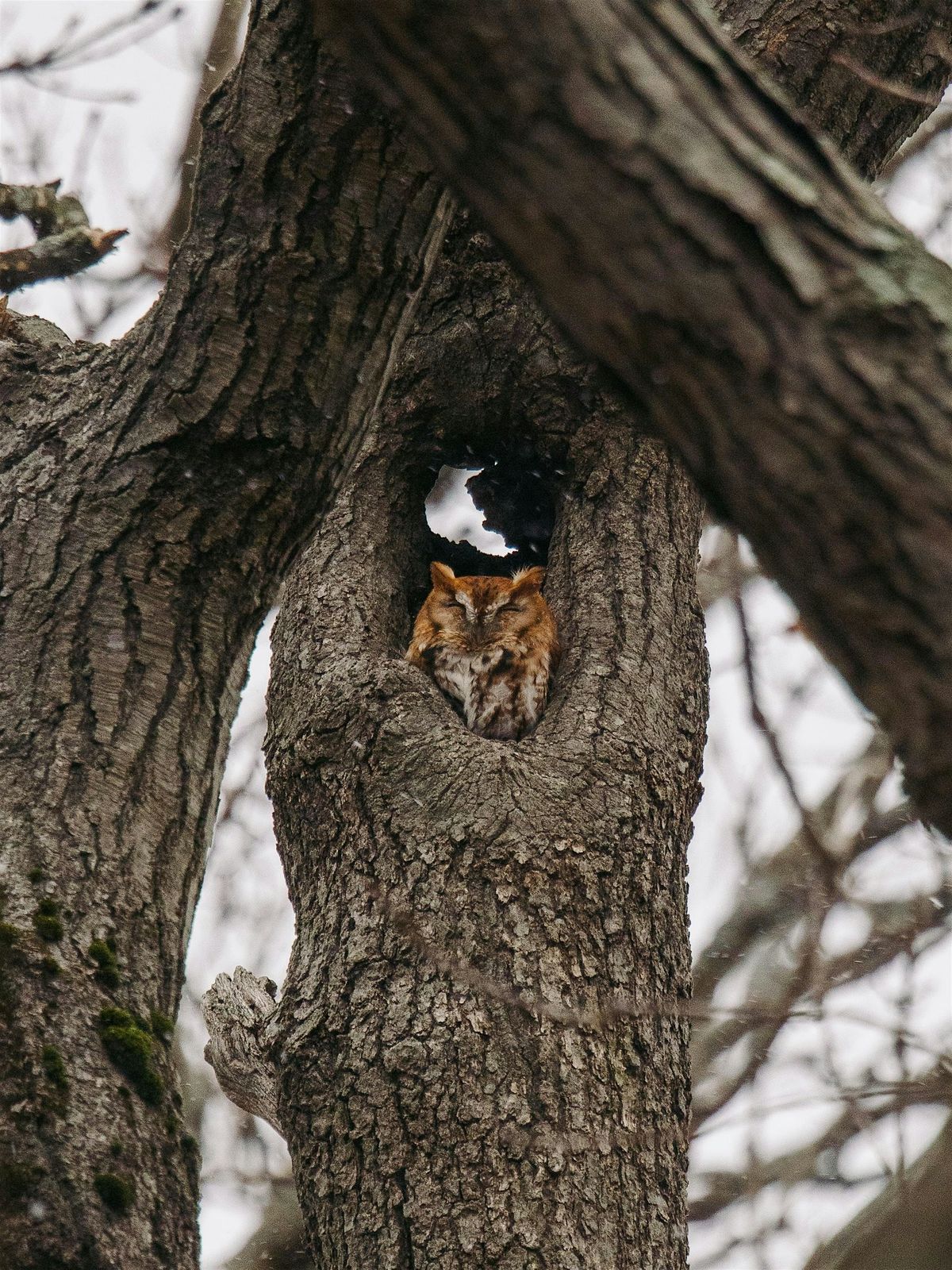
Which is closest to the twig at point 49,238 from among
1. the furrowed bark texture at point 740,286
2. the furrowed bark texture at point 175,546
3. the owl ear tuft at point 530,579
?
the furrowed bark texture at point 175,546

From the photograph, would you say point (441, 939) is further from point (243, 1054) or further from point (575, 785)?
point (243, 1054)

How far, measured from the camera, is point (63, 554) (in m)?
2.51

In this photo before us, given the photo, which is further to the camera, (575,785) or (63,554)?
(575,785)

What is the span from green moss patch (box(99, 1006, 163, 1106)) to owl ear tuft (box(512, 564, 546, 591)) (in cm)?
288

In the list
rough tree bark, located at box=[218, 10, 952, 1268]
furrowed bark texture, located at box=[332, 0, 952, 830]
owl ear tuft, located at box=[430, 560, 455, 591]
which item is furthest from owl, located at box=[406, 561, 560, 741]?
furrowed bark texture, located at box=[332, 0, 952, 830]

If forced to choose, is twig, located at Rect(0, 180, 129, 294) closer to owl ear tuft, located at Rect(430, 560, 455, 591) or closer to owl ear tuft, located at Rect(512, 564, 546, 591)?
owl ear tuft, located at Rect(430, 560, 455, 591)

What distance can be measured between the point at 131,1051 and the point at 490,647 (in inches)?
102

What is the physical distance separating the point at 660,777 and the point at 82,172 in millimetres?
3363

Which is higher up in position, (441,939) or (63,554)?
(63,554)

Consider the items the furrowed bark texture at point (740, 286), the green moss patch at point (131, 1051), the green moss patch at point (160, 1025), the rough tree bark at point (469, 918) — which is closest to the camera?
the furrowed bark texture at point (740, 286)

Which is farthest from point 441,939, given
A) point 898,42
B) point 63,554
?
point 898,42

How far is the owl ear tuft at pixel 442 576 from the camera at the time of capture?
458 centimetres

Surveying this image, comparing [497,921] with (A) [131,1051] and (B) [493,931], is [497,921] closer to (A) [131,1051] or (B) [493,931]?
(B) [493,931]

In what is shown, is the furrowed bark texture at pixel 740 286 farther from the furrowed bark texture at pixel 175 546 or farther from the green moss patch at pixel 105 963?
the green moss patch at pixel 105 963
